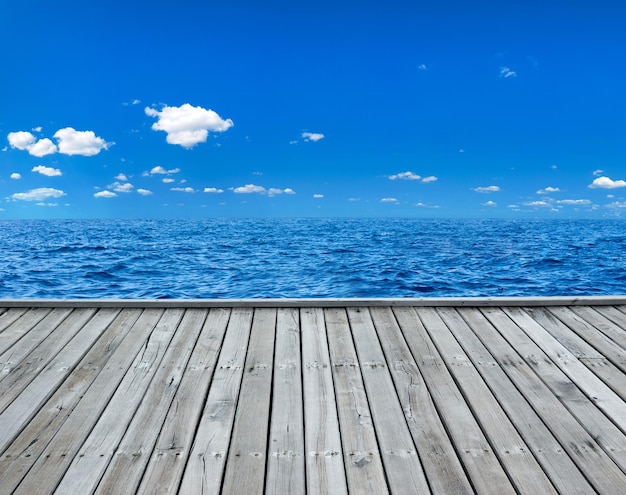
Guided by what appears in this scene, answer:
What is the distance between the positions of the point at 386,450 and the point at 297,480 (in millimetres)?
388

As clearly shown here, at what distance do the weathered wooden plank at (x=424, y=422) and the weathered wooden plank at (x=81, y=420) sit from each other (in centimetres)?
133

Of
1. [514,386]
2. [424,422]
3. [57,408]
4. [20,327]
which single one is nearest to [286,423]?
[424,422]

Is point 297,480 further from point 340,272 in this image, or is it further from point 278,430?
point 340,272

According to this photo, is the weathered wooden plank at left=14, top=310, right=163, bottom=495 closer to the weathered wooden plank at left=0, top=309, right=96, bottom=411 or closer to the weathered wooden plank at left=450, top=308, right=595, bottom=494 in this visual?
the weathered wooden plank at left=0, top=309, right=96, bottom=411

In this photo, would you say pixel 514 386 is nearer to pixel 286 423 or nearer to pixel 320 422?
pixel 320 422

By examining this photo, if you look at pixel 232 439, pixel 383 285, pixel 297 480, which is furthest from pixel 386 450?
pixel 383 285

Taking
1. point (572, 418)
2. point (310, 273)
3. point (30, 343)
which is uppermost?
point (30, 343)

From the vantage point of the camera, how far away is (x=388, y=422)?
1914 mm

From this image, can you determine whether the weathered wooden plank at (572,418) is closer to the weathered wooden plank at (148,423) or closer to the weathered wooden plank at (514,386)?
the weathered wooden plank at (514,386)

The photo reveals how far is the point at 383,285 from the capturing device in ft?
31.3

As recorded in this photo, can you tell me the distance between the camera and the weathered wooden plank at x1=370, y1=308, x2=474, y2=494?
1.57 metres

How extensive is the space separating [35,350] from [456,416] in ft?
8.22

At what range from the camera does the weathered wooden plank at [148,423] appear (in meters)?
1.58

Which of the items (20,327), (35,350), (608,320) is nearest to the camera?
(35,350)
